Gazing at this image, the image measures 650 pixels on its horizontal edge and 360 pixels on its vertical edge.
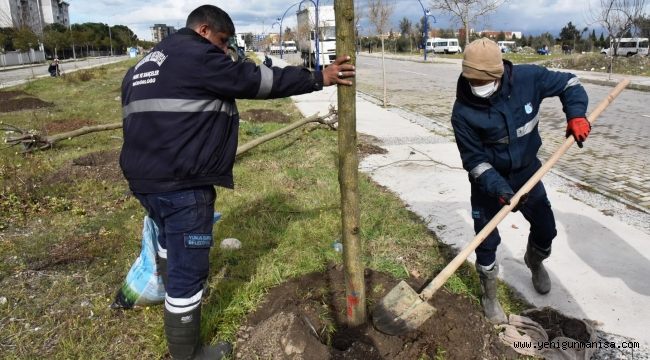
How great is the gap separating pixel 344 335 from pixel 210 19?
74.4 inches

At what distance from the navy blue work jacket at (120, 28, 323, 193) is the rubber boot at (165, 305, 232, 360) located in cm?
68

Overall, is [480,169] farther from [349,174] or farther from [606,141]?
[606,141]

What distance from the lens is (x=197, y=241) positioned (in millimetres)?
2389

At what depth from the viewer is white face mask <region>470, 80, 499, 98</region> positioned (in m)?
2.70

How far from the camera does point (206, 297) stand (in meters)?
3.37

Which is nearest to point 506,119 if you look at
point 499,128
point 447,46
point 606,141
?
point 499,128

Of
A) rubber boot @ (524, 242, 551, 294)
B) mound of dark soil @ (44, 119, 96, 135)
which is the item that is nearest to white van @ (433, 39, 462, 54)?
mound of dark soil @ (44, 119, 96, 135)

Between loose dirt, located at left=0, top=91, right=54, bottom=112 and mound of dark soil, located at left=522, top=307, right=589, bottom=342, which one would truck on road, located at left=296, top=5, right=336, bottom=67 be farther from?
mound of dark soil, located at left=522, top=307, right=589, bottom=342

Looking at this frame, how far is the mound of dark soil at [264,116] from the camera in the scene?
10.8m

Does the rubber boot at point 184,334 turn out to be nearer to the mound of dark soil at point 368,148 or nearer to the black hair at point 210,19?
the black hair at point 210,19

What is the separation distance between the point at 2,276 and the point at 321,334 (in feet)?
8.70

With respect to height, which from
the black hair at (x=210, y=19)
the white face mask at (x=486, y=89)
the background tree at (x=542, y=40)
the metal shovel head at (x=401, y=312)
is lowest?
the metal shovel head at (x=401, y=312)

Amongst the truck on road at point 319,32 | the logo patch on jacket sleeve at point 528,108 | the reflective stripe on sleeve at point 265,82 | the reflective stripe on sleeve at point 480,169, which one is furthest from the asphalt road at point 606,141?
the truck on road at point 319,32

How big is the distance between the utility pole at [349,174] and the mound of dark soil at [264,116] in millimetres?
8244
